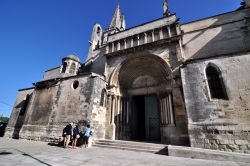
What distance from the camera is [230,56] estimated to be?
617 centimetres

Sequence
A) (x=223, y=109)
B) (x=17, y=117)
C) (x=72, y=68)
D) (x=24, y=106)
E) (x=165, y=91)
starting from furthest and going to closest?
1. (x=72, y=68)
2. (x=24, y=106)
3. (x=17, y=117)
4. (x=165, y=91)
5. (x=223, y=109)

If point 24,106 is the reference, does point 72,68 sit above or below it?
above

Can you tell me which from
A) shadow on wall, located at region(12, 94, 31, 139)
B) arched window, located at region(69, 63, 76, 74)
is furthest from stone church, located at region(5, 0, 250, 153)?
arched window, located at region(69, 63, 76, 74)

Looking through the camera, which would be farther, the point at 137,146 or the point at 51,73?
the point at 51,73

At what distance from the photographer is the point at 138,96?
1034cm

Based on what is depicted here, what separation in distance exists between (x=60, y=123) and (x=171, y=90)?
7626 millimetres

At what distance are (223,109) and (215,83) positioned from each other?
1324mm

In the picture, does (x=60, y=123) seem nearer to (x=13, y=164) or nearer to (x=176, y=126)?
(x=13, y=164)

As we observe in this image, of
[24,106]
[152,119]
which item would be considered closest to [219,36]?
[152,119]

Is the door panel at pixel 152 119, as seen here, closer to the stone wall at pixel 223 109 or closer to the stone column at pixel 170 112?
the stone column at pixel 170 112

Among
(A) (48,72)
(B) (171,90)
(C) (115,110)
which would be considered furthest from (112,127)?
(A) (48,72)

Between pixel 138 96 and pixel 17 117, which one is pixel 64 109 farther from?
pixel 17 117

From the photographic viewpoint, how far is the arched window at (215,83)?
→ 5989 millimetres

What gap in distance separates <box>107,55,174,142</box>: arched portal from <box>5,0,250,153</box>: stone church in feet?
0.21
